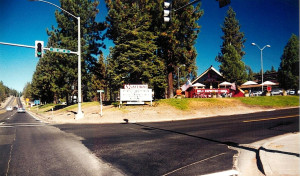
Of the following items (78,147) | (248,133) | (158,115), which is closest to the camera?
(78,147)

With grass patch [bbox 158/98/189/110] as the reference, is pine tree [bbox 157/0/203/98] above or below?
above

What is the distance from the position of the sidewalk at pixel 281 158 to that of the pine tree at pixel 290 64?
43.5 meters

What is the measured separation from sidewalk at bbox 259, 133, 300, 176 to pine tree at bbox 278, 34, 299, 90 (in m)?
43.5

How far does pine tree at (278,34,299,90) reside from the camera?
4312 centimetres

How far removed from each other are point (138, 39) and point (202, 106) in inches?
422

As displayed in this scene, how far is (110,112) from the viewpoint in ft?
68.5

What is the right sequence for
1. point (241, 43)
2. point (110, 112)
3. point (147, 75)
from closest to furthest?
point (110, 112), point (147, 75), point (241, 43)

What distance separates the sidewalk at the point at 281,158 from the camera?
15.8 feet

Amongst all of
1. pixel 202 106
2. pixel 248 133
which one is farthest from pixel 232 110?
pixel 248 133

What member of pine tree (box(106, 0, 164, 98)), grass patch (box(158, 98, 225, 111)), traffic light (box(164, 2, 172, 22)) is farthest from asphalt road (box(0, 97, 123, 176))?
pine tree (box(106, 0, 164, 98))

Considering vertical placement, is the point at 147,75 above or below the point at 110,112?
above

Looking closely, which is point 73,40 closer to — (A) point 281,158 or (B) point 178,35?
(B) point 178,35

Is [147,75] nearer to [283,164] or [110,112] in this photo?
[110,112]

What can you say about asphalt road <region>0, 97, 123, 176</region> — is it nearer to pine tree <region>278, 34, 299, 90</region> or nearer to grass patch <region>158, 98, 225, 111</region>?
grass patch <region>158, 98, 225, 111</region>
